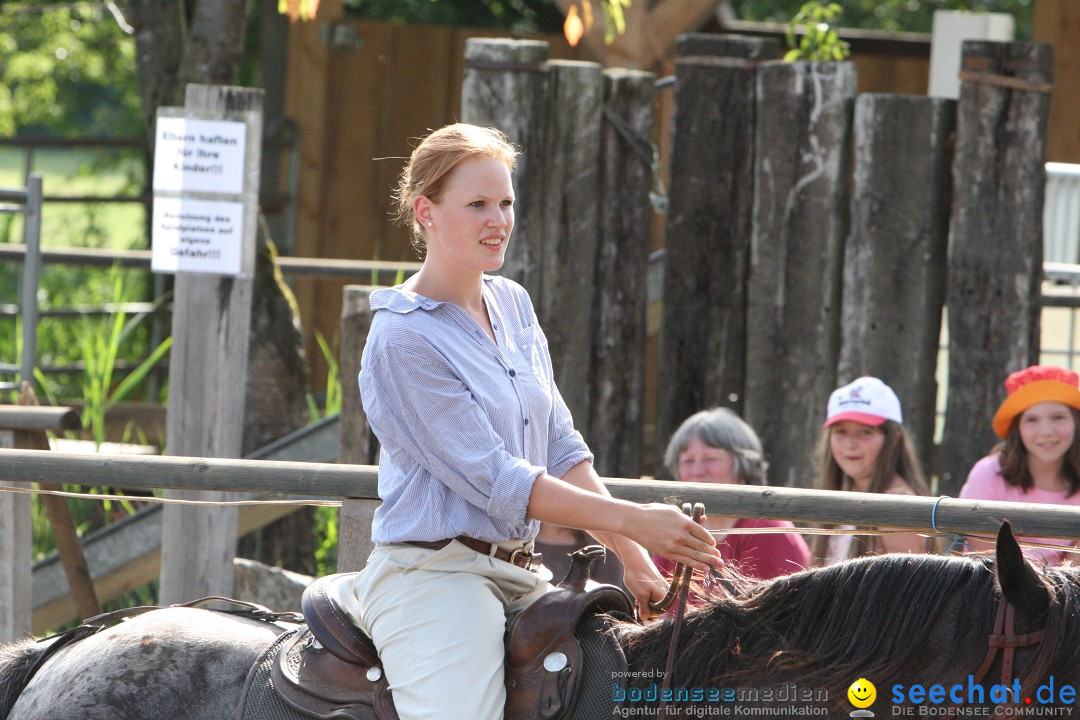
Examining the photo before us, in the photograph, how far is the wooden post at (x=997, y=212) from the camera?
4.21 meters

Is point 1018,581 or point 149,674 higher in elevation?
point 1018,581

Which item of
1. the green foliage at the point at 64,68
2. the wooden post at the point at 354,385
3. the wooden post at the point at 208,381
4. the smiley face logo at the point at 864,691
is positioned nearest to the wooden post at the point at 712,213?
the wooden post at the point at 354,385

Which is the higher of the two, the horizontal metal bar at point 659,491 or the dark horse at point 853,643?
the horizontal metal bar at point 659,491

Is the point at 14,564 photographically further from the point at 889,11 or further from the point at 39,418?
the point at 889,11

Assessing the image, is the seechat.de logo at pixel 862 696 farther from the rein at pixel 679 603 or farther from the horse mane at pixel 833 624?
the rein at pixel 679 603

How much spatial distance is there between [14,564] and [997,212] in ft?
10.9

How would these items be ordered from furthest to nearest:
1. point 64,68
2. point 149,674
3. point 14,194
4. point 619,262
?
point 64,68
point 14,194
point 619,262
point 149,674

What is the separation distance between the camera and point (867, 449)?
409cm

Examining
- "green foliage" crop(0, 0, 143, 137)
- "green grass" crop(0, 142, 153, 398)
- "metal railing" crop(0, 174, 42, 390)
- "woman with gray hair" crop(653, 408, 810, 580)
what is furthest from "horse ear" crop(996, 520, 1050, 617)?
"green foliage" crop(0, 0, 143, 137)

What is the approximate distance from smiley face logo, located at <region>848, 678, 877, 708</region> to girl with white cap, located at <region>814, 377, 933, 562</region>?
6.45ft

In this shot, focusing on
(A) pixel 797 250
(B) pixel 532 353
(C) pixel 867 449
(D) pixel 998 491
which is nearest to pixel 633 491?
(B) pixel 532 353

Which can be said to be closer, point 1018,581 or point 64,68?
point 1018,581

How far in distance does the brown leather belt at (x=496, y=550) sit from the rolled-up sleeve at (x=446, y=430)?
0.10 meters

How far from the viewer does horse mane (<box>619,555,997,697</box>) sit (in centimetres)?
204
